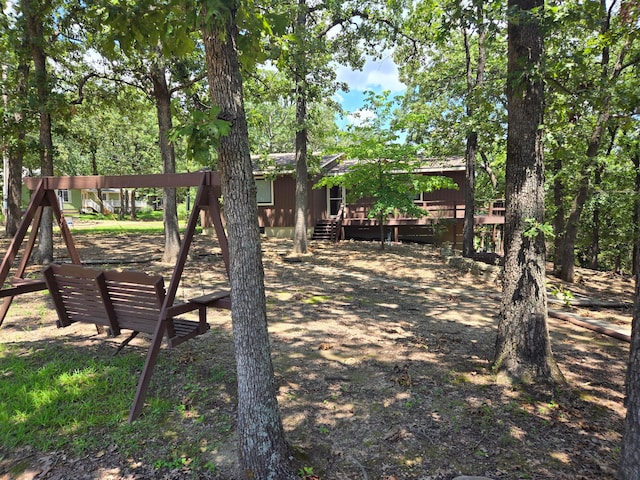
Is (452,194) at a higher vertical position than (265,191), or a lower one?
lower

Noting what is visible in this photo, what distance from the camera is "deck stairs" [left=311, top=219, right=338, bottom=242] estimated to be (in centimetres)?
1812

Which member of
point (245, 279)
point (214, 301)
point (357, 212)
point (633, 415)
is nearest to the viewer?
point (633, 415)

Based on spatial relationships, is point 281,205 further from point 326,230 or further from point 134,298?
point 134,298

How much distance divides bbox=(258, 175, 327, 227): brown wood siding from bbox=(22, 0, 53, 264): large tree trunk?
1021cm

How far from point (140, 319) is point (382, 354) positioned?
108 inches

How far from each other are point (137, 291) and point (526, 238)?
3.89 meters

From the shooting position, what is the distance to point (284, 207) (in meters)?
19.2

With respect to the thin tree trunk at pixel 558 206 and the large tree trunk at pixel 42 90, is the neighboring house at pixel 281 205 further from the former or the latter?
the large tree trunk at pixel 42 90

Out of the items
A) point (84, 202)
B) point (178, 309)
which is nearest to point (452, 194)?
point (178, 309)

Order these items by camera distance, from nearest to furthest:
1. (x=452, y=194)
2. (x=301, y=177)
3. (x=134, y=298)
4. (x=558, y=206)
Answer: (x=134, y=298)
(x=558, y=206)
(x=301, y=177)
(x=452, y=194)

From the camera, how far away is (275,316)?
6.20m

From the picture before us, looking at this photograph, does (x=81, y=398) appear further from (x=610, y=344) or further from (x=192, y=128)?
(x=610, y=344)

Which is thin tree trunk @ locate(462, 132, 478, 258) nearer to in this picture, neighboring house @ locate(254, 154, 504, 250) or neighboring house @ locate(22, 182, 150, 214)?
neighboring house @ locate(254, 154, 504, 250)

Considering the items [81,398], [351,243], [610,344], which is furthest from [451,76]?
[81,398]
